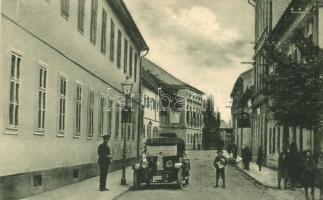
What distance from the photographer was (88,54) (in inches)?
875

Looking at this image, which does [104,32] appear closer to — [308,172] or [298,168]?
[298,168]

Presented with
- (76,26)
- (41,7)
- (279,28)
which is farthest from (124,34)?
(41,7)

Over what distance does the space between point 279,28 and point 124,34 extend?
7.92m

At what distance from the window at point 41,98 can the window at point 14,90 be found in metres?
1.90

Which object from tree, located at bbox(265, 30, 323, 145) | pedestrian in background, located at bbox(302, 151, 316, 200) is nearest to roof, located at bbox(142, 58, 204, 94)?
tree, located at bbox(265, 30, 323, 145)

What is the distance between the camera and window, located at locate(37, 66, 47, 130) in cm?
1574

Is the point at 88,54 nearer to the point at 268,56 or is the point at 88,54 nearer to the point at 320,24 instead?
the point at 268,56

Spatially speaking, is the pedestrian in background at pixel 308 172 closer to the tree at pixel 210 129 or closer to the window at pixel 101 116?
the window at pixel 101 116

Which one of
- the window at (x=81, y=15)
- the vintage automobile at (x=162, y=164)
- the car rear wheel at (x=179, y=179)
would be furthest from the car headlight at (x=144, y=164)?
the window at (x=81, y=15)

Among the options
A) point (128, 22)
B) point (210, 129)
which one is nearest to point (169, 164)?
point (128, 22)

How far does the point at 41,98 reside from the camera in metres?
15.9

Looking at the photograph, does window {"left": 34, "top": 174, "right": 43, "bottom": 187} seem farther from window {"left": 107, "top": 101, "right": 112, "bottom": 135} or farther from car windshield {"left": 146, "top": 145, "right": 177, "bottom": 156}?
window {"left": 107, "top": 101, "right": 112, "bottom": 135}

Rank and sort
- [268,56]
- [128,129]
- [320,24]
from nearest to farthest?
[268,56] → [320,24] → [128,129]

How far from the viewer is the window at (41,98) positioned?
1574cm
